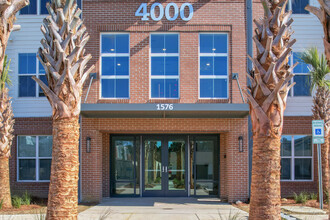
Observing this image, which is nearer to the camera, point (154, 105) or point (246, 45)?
point (154, 105)

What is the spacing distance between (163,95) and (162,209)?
4.61m

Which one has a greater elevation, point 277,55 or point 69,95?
point 277,55

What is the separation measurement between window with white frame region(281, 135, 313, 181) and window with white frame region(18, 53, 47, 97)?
36.5 ft

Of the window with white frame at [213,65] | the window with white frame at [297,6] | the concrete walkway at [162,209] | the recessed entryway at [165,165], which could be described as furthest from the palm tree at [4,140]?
the window with white frame at [297,6]

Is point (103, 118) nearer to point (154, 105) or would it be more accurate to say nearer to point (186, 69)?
point (154, 105)

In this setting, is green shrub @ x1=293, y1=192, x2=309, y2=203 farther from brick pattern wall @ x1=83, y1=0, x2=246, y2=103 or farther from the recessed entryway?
brick pattern wall @ x1=83, y1=0, x2=246, y2=103

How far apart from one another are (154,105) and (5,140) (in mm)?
5683

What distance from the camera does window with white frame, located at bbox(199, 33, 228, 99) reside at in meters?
14.7

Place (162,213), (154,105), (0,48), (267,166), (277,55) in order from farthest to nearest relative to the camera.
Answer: (154,105)
(162,213)
(277,55)
(267,166)
(0,48)

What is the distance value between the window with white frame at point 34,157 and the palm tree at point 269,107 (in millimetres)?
10714

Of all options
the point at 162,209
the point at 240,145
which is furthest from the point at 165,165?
the point at 240,145

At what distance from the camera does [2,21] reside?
19.2 ft

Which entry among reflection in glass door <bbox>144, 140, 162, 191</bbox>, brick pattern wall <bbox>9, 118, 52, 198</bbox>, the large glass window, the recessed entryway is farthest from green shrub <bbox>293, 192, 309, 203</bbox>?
brick pattern wall <bbox>9, 118, 52, 198</bbox>

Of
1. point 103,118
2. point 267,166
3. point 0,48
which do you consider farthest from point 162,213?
point 0,48
